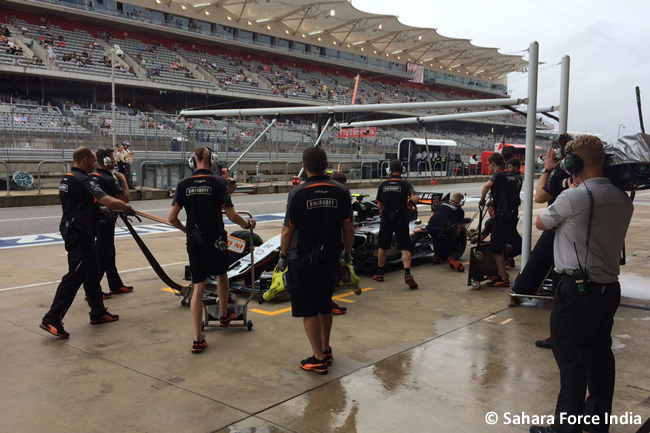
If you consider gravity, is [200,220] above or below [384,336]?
above

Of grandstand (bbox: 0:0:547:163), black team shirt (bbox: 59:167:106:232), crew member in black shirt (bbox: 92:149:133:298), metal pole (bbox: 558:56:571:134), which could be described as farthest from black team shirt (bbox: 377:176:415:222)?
grandstand (bbox: 0:0:547:163)

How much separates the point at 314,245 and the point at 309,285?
348mm

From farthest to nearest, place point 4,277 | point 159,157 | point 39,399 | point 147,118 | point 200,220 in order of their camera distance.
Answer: point 147,118 → point 159,157 → point 4,277 → point 200,220 → point 39,399

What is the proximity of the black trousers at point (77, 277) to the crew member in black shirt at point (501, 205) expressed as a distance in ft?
16.7

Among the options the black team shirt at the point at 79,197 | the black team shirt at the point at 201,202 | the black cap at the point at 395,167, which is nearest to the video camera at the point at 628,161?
the black team shirt at the point at 201,202

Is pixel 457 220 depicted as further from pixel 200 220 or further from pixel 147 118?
pixel 147 118

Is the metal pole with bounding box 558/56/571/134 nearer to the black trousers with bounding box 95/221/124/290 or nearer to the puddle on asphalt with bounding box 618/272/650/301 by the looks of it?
the puddle on asphalt with bounding box 618/272/650/301

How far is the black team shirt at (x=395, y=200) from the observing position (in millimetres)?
7527

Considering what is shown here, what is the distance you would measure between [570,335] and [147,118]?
26358 mm

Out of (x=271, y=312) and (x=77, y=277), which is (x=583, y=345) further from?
(x=77, y=277)

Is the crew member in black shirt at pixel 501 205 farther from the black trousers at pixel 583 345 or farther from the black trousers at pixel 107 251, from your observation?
the black trousers at pixel 107 251

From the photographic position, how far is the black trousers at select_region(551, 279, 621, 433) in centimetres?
327

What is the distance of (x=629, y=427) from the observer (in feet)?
11.6

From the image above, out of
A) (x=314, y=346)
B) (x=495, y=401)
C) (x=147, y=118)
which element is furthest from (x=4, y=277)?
(x=147, y=118)
